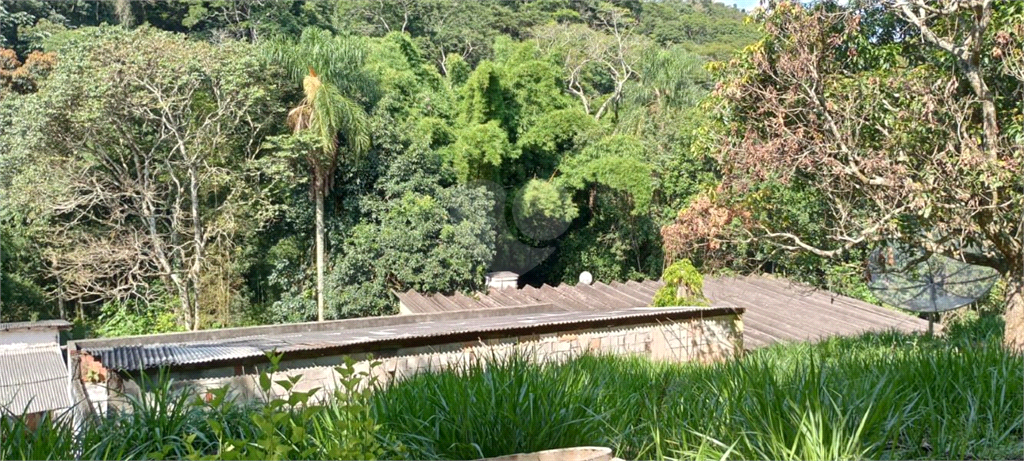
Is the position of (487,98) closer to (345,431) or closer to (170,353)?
(170,353)

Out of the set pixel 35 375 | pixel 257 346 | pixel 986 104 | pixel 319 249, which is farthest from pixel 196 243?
pixel 986 104

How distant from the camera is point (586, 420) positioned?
9.99 ft

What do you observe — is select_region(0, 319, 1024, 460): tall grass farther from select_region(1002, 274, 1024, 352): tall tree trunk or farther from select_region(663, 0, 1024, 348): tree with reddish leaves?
select_region(1002, 274, 1024, 352): tall tree trunk

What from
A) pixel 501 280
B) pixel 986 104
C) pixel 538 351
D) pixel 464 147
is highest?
pixel 986 104

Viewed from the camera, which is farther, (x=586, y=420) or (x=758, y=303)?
(x=758, y=303)

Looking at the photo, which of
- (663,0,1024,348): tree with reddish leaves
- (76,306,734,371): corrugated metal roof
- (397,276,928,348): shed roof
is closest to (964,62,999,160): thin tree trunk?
(663,0,1024,348): tree with reddish leaves

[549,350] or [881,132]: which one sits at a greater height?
[881,132]

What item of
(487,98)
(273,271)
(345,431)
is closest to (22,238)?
(273,271)

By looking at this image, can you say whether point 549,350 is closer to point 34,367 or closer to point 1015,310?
point 1015,310

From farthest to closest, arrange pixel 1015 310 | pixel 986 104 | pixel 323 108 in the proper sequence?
pixel 323 108 < pixel 1015 310 < pixel 986 104

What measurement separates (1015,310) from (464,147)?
42.3 ft

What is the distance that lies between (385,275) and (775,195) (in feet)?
33.1

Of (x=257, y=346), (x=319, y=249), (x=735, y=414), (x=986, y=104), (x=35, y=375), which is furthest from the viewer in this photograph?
(x=319, y=249)

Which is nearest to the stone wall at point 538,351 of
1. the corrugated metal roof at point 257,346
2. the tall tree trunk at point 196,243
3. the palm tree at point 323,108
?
the corrugated metal roof at point 257,346
